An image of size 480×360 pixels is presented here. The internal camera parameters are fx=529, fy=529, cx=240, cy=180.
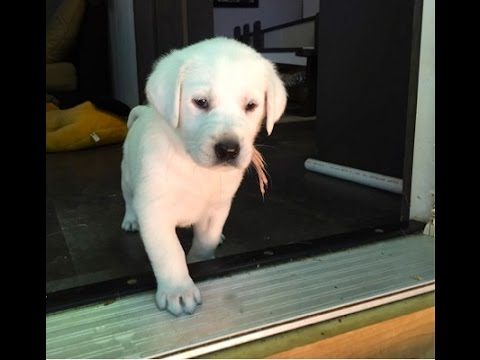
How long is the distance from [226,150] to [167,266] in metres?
0.35

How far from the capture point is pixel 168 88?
4.93 ft

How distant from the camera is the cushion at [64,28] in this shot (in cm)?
525

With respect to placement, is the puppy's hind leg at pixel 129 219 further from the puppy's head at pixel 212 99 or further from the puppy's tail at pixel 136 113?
the puppy's head at pixel 212 99

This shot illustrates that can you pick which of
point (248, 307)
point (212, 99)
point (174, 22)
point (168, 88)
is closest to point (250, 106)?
point (212, 99)

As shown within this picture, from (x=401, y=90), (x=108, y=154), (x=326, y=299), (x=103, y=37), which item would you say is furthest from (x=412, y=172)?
(x=103, y=37)

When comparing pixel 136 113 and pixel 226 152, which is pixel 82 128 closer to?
pixel 136 113

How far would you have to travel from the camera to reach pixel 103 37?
5.52 m

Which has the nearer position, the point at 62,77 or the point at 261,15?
the point at 62,77

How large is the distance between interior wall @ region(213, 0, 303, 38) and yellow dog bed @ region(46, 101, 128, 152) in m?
5.16

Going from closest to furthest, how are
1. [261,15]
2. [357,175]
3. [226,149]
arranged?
[226,149], [357,175], [261,15]

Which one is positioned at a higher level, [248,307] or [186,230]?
[248,307]

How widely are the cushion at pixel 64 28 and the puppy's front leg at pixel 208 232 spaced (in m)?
4.10
